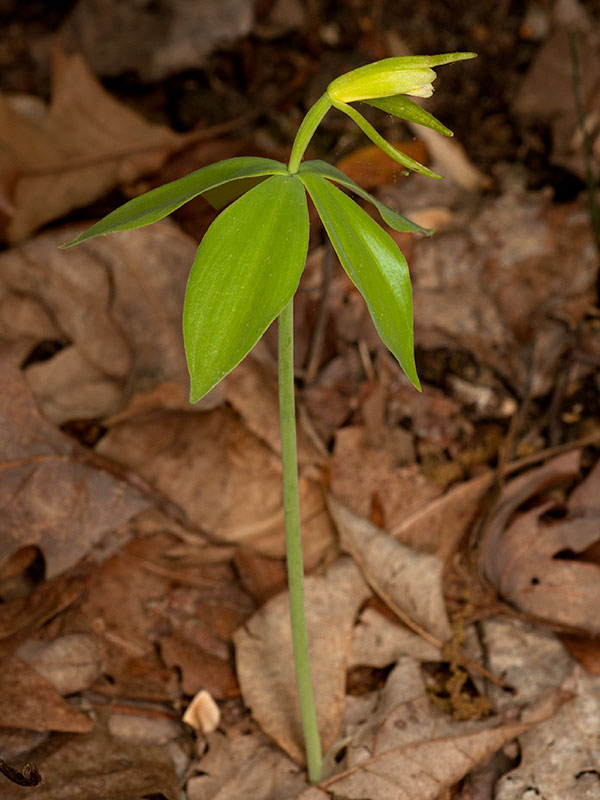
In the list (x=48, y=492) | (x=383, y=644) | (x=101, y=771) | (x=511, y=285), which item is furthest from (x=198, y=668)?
(x=511, y=285)

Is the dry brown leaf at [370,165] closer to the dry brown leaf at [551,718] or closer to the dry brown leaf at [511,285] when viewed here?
the dry brown leaf at [511,285]

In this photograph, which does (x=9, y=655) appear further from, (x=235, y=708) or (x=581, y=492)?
(x=581, y=492)

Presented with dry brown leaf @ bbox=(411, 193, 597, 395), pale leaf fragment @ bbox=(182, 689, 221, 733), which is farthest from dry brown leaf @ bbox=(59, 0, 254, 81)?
pale leaf fragment @ bbox=(182, 689, 221, 733)

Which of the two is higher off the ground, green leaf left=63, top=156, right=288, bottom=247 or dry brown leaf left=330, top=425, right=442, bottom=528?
green leaf left=63, top=156, right=288, bottom=247

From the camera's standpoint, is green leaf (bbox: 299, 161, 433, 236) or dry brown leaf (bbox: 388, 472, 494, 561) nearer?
green leaf (bbox: 299, 161, 433, 236)

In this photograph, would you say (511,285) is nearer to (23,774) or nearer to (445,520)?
(445,520)

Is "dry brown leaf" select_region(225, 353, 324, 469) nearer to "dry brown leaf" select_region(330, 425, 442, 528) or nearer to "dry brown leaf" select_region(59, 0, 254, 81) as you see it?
"dry brown leaf" select_region(330, 425, 442, 528)

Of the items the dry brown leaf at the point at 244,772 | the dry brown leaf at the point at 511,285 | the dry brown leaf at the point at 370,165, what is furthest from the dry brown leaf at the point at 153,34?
the dry brown leaf at the point at 244,772
